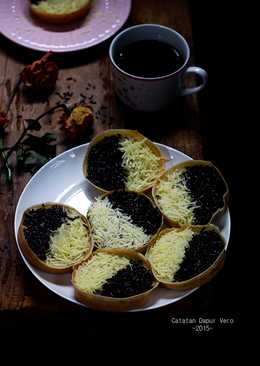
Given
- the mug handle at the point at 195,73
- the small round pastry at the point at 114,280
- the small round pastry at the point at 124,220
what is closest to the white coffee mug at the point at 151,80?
the mug handle at the point at 195,73

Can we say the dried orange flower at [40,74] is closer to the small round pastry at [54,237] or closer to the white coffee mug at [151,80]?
the white coffee mug at [151,80]

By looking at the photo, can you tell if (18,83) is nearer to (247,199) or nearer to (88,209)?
(88,209)

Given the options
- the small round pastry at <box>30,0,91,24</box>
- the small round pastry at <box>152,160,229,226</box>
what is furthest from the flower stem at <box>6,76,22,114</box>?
the small round pastry at <box>152,160,229,226</box>

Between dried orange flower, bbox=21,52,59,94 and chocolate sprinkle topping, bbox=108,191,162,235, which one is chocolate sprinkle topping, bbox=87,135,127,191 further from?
dried orange flower, bbox=21,52,59,94

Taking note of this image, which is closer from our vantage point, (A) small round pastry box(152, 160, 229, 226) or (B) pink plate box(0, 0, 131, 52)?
(A) small round pastry box(152, 160, 229, 226)

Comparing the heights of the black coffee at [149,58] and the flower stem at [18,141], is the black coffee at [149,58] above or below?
above

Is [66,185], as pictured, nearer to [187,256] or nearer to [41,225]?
[41,225]
